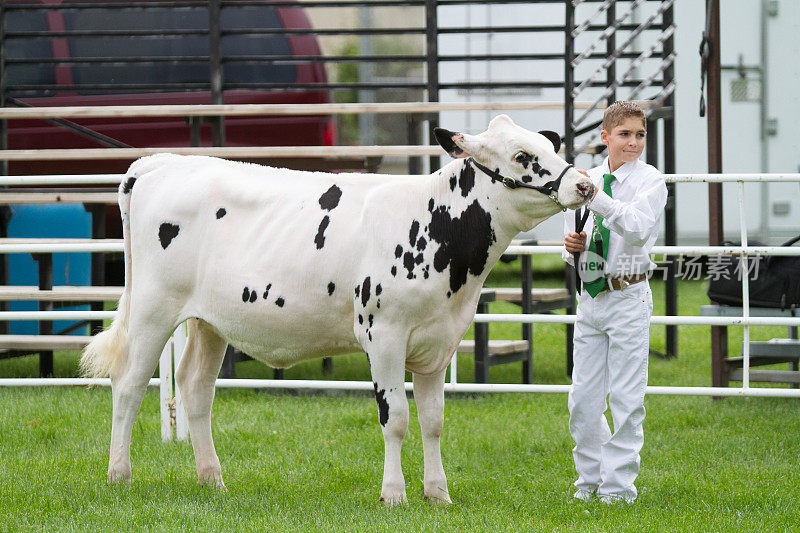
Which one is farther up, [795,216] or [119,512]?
[795,216]

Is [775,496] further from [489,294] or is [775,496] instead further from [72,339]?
[72,339]

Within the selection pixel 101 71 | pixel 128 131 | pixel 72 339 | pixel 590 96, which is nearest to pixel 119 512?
pixel 72 339

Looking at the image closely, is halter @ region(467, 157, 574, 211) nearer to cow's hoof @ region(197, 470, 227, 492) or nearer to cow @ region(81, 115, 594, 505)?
cow @ region(81, 115, 594, 505)

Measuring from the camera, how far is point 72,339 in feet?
23.5

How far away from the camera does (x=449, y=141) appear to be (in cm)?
412

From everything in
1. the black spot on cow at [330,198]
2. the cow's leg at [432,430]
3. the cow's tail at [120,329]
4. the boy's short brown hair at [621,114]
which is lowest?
the cow's leg at [432,430]

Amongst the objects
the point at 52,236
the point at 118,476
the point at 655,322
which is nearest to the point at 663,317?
the point at 655,322

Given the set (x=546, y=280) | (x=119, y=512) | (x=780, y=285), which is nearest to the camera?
(x=119, y=512)

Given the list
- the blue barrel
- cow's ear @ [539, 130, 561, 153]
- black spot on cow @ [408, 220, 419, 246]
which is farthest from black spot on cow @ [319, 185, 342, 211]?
the blue barrel

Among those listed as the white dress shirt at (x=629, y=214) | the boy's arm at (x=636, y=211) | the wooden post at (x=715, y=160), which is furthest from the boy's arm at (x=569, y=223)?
the wooden post at (x=715, y=160)

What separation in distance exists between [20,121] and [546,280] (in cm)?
716

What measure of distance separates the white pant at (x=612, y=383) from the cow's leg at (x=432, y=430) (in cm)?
61

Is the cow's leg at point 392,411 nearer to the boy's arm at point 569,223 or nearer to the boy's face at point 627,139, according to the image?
the boy's arm at point 569,223

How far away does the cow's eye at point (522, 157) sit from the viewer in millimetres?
4094
